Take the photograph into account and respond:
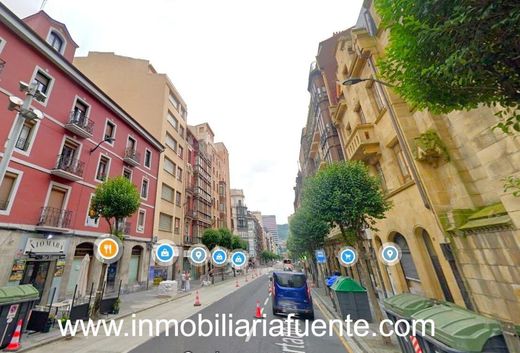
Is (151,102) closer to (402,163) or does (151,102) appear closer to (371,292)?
(402,163)

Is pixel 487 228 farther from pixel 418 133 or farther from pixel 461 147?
pixel 418 133

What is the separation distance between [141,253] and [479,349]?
2510 cm

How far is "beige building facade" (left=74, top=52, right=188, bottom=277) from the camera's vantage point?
2798 centimetres

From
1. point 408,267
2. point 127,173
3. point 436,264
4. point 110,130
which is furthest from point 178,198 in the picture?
point 436,264

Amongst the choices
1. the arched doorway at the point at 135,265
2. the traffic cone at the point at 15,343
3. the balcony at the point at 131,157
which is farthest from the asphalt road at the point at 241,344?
the balcony at the point at 131,157

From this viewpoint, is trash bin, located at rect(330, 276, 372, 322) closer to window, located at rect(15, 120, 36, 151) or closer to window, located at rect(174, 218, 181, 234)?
window, located at rect(15, 120, 36, 151)

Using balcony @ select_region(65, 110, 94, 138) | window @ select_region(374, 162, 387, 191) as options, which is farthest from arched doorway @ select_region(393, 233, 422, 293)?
balcony @ select_region(65, 110, 94, 138)

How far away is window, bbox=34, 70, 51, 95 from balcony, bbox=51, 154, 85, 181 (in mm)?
4271

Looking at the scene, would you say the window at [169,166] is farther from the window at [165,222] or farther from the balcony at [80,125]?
the balcony at [80,125]

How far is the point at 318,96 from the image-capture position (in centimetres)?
2294

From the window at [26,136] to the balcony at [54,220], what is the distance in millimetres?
3767

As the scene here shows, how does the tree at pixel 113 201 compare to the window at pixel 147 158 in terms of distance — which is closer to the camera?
the tree at pixel 113 201

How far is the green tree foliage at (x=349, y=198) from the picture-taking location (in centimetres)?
930

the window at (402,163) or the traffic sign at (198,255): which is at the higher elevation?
the window at (402,163)
